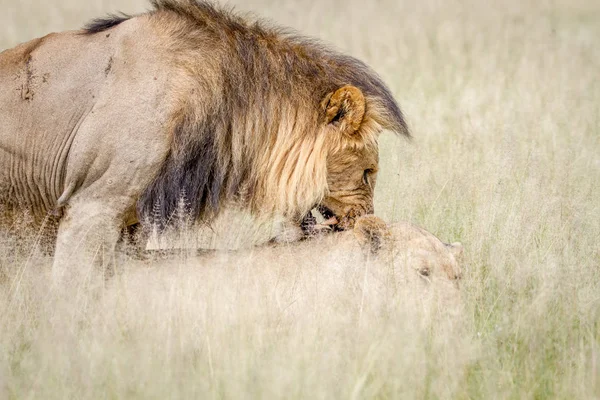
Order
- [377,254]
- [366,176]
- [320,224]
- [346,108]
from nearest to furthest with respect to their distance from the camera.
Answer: [377,254]
[346,108]
[320,224]
[366,176]

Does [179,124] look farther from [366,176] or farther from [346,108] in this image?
[366,176]

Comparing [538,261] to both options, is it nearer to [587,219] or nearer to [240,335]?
[587,219]

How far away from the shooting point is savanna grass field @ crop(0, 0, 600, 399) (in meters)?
3.89

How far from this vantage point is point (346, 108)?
525 centimetres

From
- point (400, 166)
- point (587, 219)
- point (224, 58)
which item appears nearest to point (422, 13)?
point (400, 166)

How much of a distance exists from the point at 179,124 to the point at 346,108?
93 centimetres

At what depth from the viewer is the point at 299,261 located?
507cm

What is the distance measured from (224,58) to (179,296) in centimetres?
138

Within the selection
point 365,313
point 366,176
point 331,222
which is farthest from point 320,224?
point 365,313

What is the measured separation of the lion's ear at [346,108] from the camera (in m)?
5.21

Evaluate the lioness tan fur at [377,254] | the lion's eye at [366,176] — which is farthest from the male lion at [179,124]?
the lioness tan fur at [377,254]

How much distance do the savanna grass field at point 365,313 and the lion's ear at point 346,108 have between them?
29.3 inches

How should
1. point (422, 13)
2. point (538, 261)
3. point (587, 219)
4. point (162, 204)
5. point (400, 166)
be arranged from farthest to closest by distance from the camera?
point (422, 13), point (400, 166), point (587, 219), point (538, 261), point (162, 204)

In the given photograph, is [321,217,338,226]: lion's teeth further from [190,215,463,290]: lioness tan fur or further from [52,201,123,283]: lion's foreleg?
[52,201,123,283]: lion's foreleg
